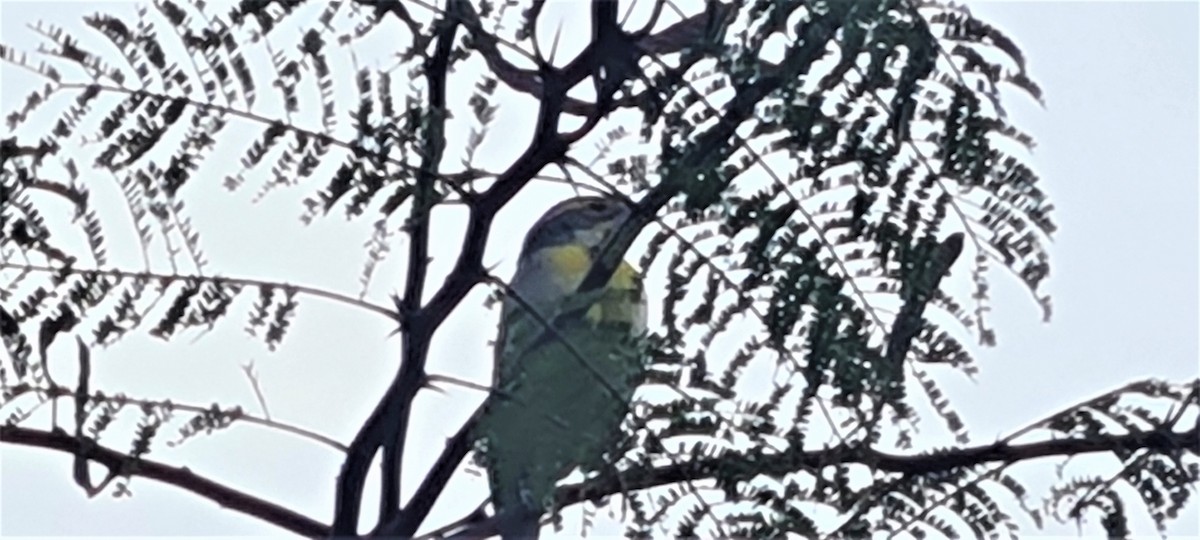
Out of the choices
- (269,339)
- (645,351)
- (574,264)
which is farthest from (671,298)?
(574,264)

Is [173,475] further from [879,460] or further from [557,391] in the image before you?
[879,460]

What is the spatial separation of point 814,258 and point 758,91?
0.14m

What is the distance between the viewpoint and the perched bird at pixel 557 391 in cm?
140

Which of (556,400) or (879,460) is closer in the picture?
(879,460)

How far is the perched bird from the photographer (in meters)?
1.40

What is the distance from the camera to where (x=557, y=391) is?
1.51m

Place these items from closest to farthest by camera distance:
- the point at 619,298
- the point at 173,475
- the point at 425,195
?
the point at 425,195 < the point at 173,475 < the point at 619,298

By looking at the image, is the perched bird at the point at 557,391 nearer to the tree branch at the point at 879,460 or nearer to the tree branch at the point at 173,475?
the tree branch at the point at 879,460

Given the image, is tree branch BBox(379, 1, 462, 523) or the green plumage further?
the green plumage

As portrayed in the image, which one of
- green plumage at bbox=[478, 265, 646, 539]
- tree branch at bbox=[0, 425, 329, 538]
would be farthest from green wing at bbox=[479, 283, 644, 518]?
tree branch at bbox=[0, 425, 329, 538]

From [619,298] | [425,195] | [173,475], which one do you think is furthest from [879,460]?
[173,475]

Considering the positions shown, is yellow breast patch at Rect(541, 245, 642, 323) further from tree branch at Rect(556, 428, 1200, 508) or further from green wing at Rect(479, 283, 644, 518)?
tree branch at Rect(556, 428, 1200, 508)

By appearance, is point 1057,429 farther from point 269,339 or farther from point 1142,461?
point 269,339

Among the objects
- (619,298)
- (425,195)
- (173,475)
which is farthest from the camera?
(619,298)
